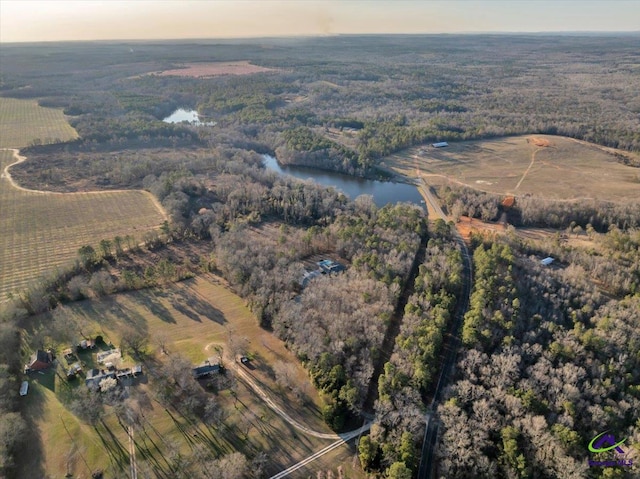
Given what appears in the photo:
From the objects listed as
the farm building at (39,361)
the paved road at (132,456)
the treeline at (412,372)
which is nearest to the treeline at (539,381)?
the treeline at (412,372)

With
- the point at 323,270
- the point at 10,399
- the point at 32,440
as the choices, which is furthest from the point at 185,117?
the point at 32,440

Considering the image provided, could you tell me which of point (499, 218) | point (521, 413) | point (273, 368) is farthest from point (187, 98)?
point (521, 413)

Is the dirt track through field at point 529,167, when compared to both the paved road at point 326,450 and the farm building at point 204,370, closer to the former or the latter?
the paved road at point 326,450

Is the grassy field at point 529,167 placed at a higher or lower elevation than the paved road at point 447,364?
higher

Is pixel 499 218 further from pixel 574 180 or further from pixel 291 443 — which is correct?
pixel 291 443

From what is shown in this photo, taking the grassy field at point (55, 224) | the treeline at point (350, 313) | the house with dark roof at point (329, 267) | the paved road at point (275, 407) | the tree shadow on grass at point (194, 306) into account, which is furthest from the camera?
the grassy field at point (55, 224)

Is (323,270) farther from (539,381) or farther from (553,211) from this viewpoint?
(553,211)
